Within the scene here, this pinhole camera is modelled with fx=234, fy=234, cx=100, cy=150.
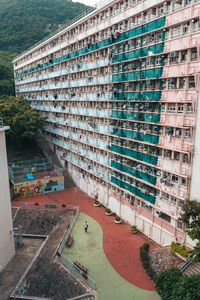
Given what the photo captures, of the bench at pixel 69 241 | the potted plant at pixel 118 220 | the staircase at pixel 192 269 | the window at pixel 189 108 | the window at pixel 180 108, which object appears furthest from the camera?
the potted plant at pixel 118 220

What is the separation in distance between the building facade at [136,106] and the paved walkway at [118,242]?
1546 millimetres

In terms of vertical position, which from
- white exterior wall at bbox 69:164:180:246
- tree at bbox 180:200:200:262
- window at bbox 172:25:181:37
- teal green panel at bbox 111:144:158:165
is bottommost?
white exterior wall at bbox 69:164:180:246

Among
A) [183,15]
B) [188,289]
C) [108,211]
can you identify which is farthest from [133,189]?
[183,15]

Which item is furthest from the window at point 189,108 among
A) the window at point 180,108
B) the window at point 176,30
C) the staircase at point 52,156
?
the staircase at point 52,156

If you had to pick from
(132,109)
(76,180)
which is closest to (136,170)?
(132,109)

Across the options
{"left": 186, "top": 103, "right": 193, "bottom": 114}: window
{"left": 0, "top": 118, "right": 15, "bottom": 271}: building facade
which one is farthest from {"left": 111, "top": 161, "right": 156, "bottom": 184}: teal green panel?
{"left": 0, "top": 118, "right": 15, "bottom": 271}: building facade

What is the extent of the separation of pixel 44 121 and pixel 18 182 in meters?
16.7

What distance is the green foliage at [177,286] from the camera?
472 inches

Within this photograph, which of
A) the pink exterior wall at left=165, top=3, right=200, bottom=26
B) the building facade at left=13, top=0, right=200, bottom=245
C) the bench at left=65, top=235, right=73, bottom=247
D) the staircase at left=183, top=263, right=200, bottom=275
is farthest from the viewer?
the bench at left=65, top=235, right=73, bottom=247

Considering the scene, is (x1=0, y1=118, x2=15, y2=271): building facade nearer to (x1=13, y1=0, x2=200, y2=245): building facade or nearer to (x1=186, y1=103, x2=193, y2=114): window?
(x1=13, y1=0, x2=200, y2=245): building facade

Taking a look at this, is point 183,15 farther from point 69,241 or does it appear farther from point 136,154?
point 69,241

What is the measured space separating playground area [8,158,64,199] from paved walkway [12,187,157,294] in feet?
4.09

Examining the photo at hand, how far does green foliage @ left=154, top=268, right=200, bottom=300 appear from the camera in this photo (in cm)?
1198

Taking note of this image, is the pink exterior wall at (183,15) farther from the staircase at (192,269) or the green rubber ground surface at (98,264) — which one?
the green rubber ground surface at (98,264)
